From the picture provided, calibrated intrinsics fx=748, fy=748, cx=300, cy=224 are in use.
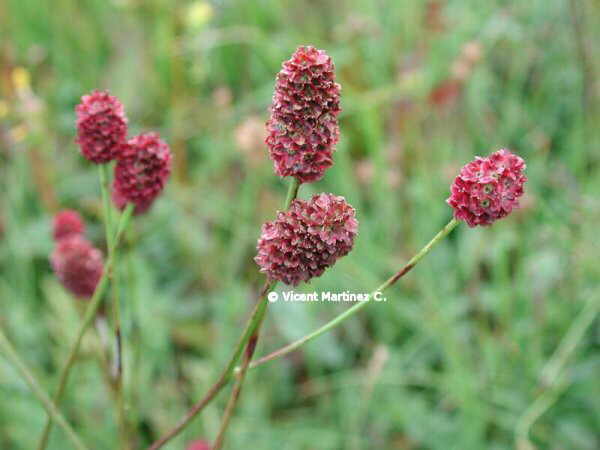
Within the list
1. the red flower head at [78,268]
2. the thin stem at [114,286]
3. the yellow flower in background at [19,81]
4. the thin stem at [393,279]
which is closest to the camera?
the thin stem at [393,279]

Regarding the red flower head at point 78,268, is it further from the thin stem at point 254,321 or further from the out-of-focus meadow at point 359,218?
the thin stem at point 254,321

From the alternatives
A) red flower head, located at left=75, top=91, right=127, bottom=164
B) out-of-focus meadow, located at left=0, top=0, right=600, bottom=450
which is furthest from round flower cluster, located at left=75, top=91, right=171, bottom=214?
out-of-focus meadow, located at left=0, top=0, right=600, bottom=450

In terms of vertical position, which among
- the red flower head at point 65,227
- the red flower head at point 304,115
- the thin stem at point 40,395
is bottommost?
the thin stem at point 40,395

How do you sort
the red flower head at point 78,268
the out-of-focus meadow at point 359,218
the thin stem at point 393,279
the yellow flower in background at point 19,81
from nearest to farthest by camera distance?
the thin stem at point 393,279
the red flower head at point 78,268
the out-of-focus meadow at point 359,218
the yellow flower in background at point 19,81

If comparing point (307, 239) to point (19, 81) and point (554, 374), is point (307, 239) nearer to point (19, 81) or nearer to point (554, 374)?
point (554, 374)

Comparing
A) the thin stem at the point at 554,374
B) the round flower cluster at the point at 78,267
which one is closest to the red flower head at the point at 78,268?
the round flower cluster at the point at 78,267

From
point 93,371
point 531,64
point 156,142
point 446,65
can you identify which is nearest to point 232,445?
point 93,371

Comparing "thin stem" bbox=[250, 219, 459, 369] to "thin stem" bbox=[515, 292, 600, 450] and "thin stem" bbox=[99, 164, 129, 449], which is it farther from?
"thin stem" bbox=[515, 292, 600, 450]
